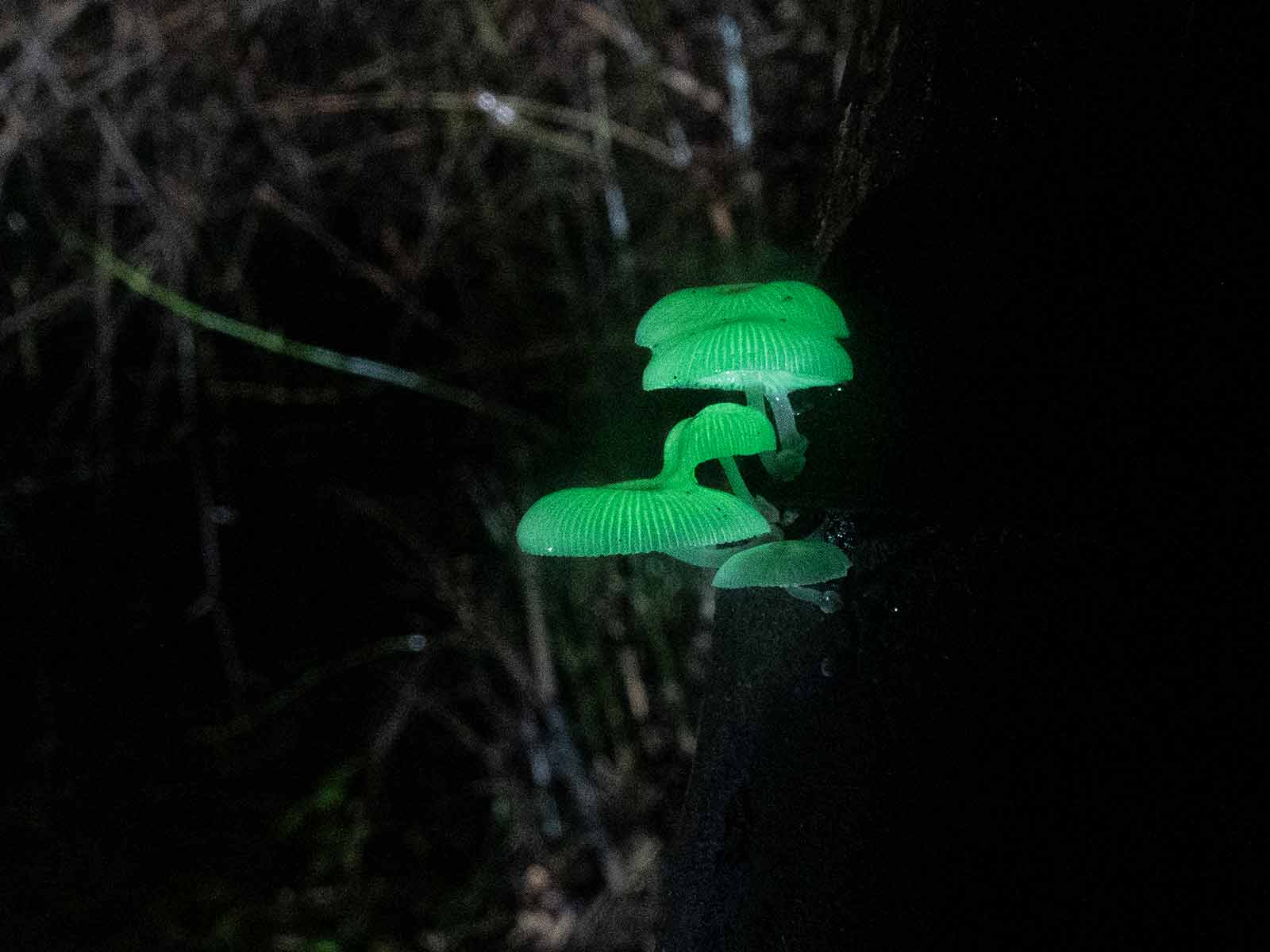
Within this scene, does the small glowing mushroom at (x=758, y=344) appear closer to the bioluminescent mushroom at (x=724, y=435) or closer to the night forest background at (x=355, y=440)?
the bioluminescent mushroom at (x=724, y=435)

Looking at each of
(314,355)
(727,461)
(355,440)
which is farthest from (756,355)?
(355,440)

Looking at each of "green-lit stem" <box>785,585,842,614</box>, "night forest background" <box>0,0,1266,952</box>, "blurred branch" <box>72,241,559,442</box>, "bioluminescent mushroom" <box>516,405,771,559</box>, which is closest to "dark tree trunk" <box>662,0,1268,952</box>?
"green-lit stem" <box>785,585,842,614</box>

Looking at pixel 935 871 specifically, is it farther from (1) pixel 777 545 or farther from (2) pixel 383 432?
(2) pixel 383 432

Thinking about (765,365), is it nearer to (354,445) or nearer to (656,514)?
(656,514)

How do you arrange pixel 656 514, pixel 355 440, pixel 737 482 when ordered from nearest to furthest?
pixel 656 514 < pixel 737 482 < pixel 355 440

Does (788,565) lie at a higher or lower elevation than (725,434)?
lower

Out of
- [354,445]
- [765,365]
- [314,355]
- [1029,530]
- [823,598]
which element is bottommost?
[354,445]

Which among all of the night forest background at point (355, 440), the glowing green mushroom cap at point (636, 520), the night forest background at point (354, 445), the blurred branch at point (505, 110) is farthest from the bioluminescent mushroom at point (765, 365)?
the blurred branch at point (505, 110)
